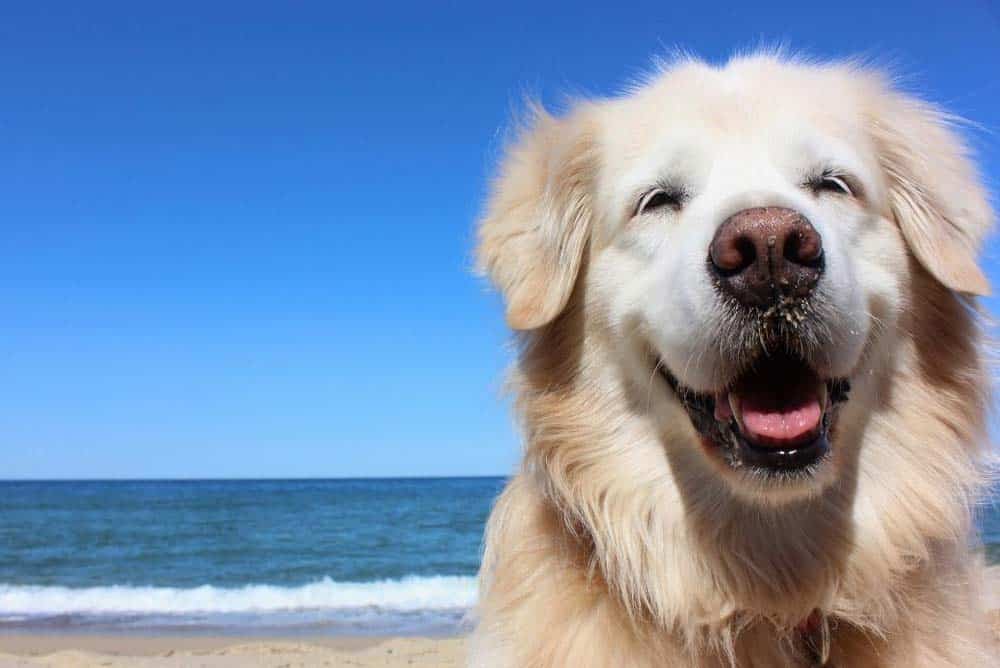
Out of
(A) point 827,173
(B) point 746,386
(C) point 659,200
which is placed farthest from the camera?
(C) point 659,200

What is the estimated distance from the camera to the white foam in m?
12.0

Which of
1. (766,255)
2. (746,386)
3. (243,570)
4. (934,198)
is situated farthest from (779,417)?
(243,570)

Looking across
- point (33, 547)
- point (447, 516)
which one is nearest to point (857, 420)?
point (33, 547)

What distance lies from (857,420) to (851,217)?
0.62 m

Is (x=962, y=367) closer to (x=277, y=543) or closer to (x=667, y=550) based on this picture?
(x=667, y=550)

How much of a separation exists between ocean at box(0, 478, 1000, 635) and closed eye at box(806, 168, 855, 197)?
3.85 ft

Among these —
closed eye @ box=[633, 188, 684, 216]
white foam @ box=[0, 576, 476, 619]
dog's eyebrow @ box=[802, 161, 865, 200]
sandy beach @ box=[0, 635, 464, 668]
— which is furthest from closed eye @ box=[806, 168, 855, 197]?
white foam @ box=[0, 576, 476, 619]

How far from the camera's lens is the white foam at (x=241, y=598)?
12008 millimetres

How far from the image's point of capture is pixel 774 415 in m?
2.48

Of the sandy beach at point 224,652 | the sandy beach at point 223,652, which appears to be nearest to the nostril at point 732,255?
the sandy beach at point 224,652

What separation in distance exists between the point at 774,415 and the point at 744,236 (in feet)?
1.90

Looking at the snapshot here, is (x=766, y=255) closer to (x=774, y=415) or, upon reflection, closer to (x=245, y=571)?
(x=774, y=415)

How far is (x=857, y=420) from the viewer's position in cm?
267

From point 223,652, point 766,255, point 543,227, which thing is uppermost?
point 543,227
